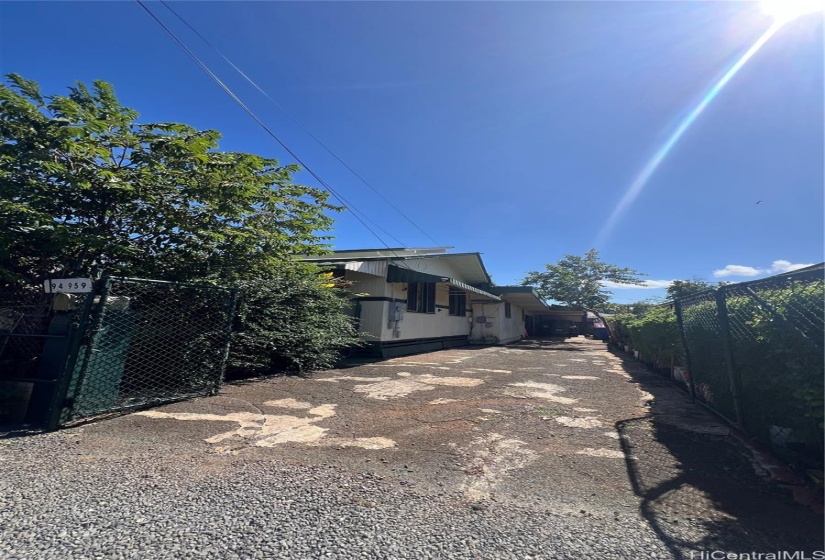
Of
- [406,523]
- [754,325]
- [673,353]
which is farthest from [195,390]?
[673,353]

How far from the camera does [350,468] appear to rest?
2984 millimetres

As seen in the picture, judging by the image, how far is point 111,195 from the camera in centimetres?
491

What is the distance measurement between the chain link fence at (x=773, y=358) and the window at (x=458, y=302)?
11303mm

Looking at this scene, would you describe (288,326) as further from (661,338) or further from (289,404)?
(661,338)

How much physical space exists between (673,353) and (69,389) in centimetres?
940

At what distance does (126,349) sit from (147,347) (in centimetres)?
37

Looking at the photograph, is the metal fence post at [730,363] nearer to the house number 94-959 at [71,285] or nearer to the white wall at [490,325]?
the house number 94-959 at [71,285]

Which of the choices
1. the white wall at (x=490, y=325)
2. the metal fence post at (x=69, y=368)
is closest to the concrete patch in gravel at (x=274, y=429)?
the metal fence post at (x=69, y=368)

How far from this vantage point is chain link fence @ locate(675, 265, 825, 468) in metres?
2.58

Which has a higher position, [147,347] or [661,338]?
[661,338]

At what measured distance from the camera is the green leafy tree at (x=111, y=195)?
443 cm

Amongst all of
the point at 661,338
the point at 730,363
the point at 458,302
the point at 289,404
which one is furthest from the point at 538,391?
the point at 458,302

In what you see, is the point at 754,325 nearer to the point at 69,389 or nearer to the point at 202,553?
the point at 202,553

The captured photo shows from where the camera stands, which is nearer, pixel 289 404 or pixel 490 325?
pixel 289 404
